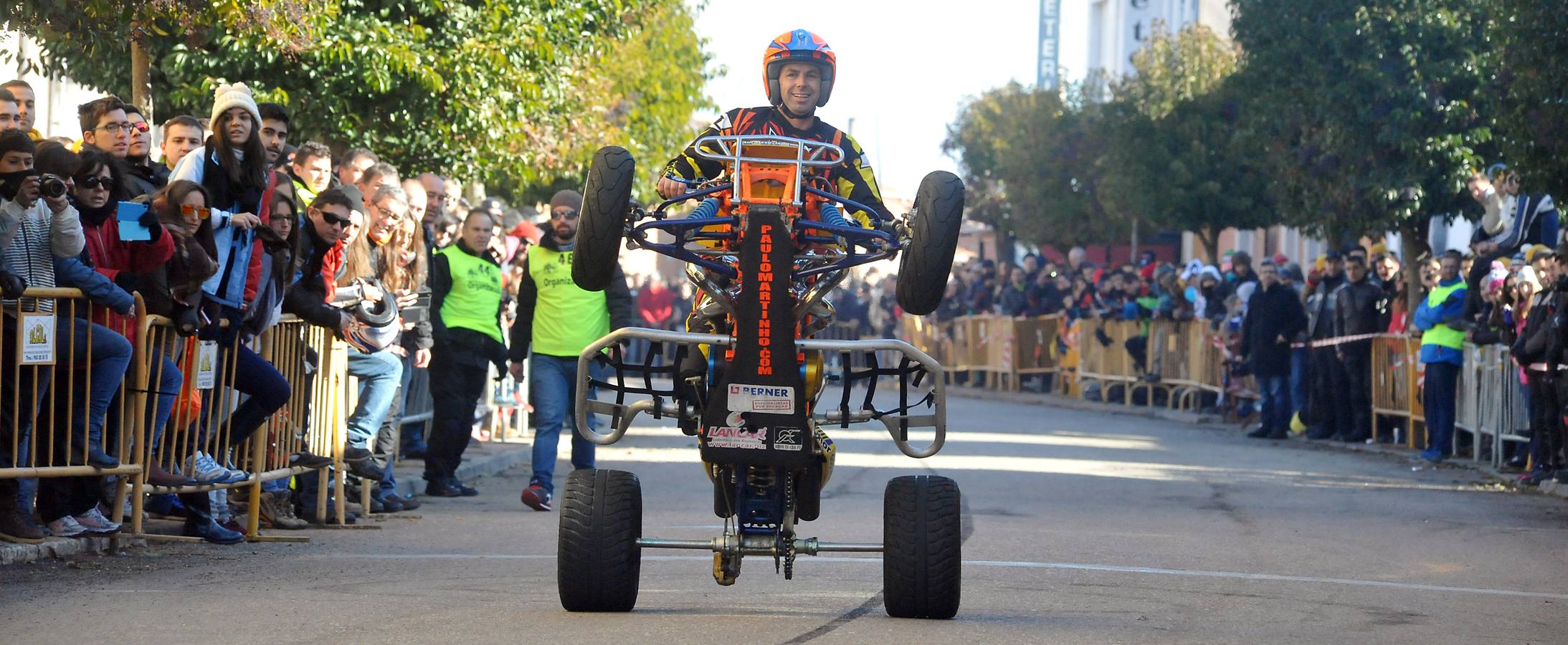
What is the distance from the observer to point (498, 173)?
23.6m

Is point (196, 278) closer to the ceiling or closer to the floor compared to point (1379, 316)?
closer to the floor

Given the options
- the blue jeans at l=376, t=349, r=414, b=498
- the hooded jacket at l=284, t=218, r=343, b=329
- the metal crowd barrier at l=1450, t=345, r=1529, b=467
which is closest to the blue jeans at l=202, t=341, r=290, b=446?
the hooded jacket at l=284, t=218, r=343, b=329

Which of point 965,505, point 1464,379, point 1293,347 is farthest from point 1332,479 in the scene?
point 1293,347

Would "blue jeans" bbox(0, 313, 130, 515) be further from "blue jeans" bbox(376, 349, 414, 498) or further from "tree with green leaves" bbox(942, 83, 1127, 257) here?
"tree with green leaves" bbox(942, 83, 1127, 257)

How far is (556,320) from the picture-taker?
12852 millimetres

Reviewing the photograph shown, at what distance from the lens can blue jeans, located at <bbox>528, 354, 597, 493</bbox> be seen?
12.8 metres

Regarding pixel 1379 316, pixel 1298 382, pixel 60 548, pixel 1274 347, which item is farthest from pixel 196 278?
pixel 1298 382

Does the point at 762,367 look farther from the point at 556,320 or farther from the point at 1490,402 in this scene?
the point at 1490,402

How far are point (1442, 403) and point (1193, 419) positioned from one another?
23.2ft

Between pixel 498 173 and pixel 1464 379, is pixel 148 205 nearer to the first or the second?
pixel 1464 379

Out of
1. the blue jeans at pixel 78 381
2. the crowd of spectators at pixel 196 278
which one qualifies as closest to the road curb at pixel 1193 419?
the crowd of spectators at pixel 196 278

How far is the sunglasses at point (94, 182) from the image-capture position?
954cm

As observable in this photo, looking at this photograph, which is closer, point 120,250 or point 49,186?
point 49,186

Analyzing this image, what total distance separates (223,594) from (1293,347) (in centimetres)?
1564
